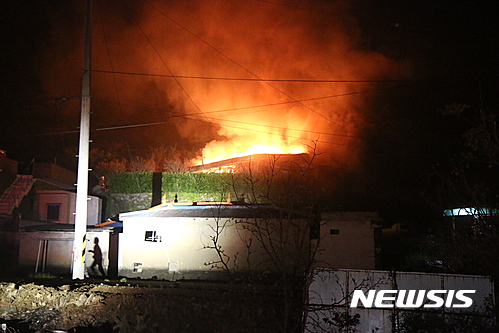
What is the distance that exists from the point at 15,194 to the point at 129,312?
91.6 feet

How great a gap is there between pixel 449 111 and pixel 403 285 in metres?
3.48

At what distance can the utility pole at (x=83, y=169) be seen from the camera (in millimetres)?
17156

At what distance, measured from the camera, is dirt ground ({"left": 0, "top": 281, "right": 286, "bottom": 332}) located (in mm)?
10664

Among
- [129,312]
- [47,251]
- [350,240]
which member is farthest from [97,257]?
[350,240]

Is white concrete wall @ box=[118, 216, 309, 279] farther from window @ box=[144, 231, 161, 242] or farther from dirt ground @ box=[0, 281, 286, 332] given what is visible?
dirt ground @ box=[0, 281, 286, 332]

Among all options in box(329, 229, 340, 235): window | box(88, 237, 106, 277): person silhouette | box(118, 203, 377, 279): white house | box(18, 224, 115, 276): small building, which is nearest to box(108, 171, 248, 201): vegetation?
box(118, 203, 377, 279): white house

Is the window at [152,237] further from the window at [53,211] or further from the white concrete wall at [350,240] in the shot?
the window at [53,211]

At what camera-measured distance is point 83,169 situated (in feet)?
57.4

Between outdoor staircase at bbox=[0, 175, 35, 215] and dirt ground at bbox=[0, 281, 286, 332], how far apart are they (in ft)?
74.0

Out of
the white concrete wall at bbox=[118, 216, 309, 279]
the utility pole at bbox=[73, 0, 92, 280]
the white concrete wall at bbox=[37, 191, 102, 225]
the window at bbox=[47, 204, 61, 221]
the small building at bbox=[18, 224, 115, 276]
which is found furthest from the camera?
the window at bbox=[47, 204, 61, 221]

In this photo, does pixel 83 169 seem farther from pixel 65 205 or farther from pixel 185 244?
pixel 65 205

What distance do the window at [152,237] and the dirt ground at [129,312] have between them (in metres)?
8.29

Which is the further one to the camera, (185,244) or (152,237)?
(152,237)

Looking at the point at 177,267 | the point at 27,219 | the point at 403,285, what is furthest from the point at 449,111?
the point at 27,219
